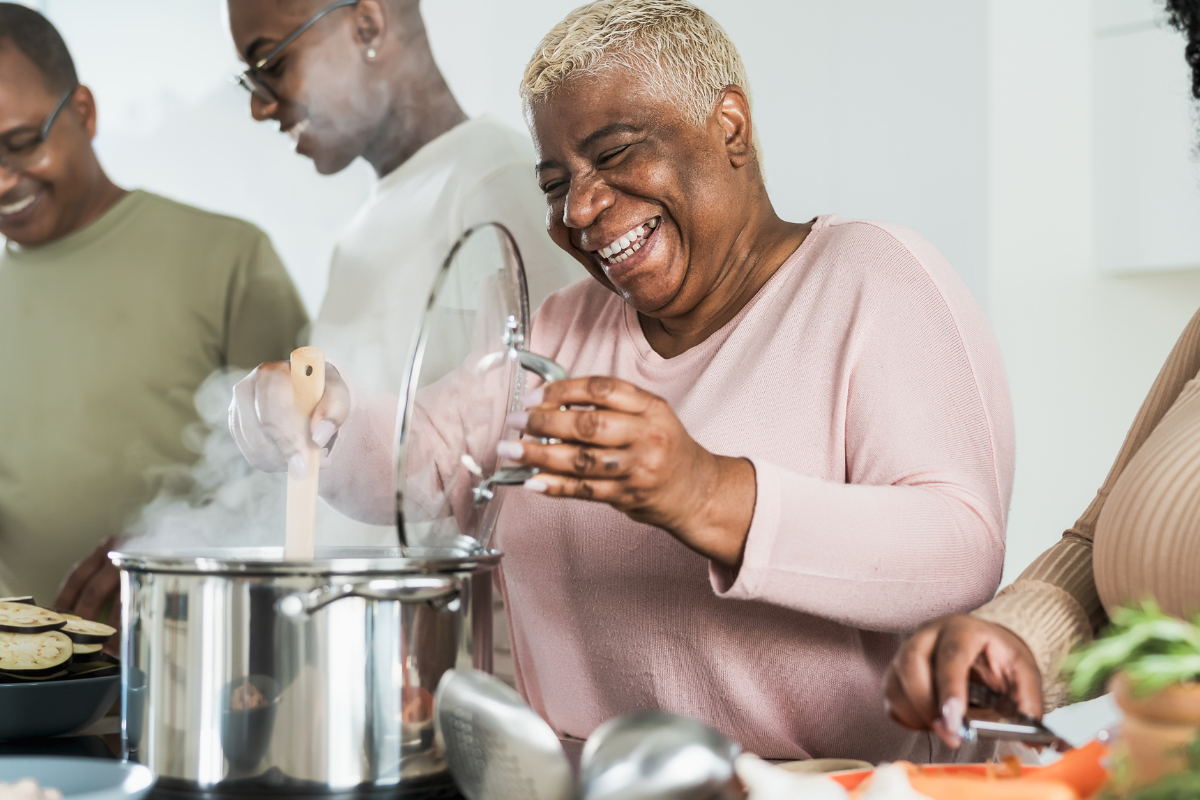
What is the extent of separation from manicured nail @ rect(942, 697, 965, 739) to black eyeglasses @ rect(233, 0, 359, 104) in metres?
1.57

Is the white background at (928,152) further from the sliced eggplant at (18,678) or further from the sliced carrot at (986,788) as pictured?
the sliced carrot at (986,788)

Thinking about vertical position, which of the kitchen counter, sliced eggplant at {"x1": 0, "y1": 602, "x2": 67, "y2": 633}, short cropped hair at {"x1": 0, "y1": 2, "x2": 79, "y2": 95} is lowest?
the kitchen counter

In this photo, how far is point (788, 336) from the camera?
1024 millimetres

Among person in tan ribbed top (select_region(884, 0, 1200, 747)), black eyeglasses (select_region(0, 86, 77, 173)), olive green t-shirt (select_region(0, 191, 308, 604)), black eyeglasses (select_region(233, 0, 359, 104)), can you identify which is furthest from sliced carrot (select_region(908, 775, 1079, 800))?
black eyeglasses (select_region(0, 86, 77, 173))

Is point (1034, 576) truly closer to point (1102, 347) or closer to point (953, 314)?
point (953, 314)

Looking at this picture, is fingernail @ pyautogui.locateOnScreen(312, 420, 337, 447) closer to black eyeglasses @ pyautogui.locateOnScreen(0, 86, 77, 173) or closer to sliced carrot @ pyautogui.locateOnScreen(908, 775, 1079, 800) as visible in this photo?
sliced carrot @ pyautogui.locateOnScreen(908, 775, 1079, 800)

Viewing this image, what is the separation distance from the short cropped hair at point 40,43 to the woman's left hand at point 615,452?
1883 mm

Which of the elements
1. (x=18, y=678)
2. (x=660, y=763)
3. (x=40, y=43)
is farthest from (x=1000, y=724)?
(x=40, y=43)

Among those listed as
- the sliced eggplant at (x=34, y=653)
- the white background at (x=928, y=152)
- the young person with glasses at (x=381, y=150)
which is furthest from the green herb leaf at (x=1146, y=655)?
the white background at (x=928, y=152)

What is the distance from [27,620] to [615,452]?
0.60 meters

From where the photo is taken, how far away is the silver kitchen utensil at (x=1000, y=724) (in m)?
0.55

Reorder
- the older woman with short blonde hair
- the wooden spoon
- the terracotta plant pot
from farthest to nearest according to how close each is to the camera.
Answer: the older woman with short blonde hair
the wooden spoon
the terracotta plant pot

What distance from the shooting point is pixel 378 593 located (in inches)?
24.6

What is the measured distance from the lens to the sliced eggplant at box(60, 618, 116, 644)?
99cm
